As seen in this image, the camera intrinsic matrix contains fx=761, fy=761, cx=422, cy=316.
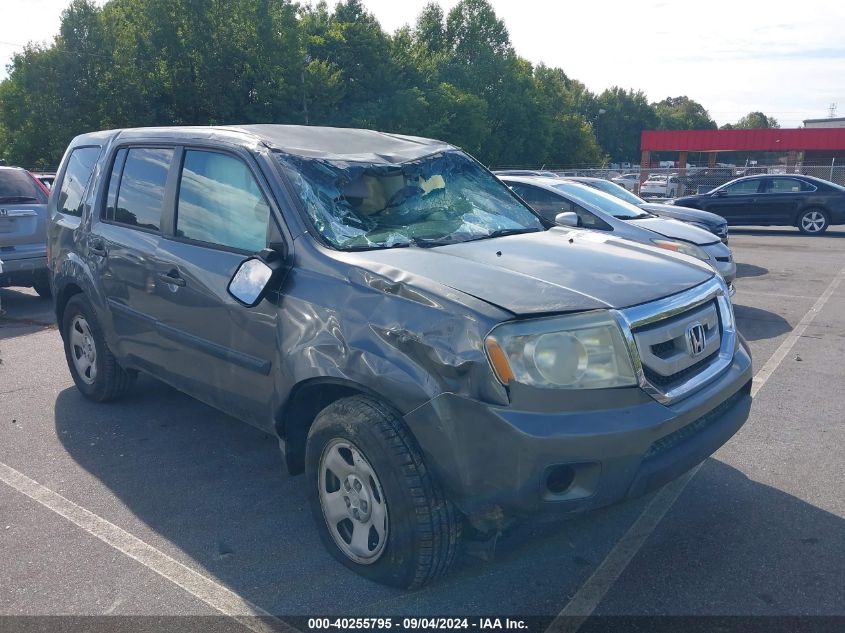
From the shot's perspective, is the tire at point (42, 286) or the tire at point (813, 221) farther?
the tire at point (813, 221)

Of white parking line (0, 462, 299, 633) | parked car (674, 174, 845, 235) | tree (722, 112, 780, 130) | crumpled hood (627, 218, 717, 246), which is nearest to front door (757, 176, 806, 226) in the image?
parked car (674, 174, 845, 235)

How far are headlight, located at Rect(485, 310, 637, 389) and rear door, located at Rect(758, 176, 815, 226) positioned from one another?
1733cm

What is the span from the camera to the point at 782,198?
59.7 feet

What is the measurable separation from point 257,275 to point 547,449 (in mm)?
1561

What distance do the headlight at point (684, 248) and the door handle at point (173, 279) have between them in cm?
570

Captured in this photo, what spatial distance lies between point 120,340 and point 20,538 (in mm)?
1517

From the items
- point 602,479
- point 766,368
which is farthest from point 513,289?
point 766,368

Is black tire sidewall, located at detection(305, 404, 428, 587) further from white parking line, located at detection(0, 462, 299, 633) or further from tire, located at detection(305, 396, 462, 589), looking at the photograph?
white parking line, located at detection(0, 462, 299, 633)

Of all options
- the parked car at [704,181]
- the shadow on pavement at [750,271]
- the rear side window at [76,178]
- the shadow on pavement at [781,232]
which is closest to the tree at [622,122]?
the parked car at [704,181]

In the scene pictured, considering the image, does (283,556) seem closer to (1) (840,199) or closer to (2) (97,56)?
(1) (840,199)

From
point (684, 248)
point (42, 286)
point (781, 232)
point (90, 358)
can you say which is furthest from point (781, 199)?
point (90, 358)

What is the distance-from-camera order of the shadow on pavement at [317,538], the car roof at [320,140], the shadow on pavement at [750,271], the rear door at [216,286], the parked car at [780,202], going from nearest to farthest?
the shadow on pavement at [317,538]
the rear door at [216,286]
the car roof at [320,140]
the shadow on pavement at [750,271]
the parked car at [780,202]

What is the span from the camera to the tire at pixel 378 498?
2910mm

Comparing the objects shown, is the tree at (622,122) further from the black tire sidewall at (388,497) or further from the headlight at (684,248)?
the black tire sidewall at (388,497)
